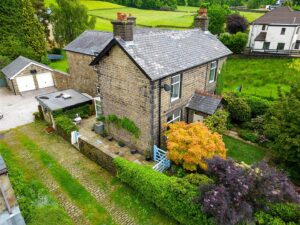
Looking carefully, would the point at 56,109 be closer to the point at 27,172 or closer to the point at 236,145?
the point at 27,172

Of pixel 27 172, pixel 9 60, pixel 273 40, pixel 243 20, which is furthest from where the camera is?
pixel 243 20

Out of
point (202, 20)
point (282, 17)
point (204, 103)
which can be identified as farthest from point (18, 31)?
point (282, 17)

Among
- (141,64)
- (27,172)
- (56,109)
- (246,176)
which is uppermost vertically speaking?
(141,64)

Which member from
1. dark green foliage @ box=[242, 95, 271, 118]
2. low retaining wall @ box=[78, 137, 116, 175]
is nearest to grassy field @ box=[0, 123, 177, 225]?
low retaining wall @ box=[78, 137, 116, 175]

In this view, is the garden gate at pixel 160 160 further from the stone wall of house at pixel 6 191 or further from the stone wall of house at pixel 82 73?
the stone wall of house at pixel 82 73

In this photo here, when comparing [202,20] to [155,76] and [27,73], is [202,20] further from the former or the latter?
[27,73]

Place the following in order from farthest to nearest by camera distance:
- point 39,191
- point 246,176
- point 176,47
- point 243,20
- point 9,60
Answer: point 243,20
point 9,60
point 176,47
point 39,191
point 246,176

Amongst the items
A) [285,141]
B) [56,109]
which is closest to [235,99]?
[285,141]

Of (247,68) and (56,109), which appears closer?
(56,109)
